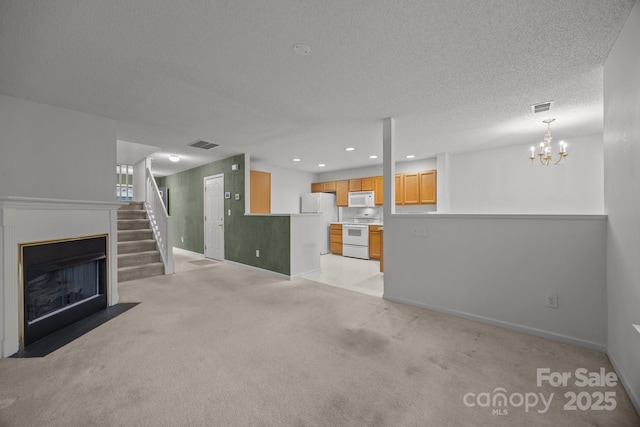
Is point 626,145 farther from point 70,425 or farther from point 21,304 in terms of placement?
point 21,304

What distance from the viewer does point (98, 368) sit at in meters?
1.99

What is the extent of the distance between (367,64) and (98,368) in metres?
3.21

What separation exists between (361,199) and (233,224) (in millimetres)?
3291

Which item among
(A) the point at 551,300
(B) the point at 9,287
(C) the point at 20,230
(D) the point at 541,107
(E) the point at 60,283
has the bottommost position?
(A) the point at 551,300

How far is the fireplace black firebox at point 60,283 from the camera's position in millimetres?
2375

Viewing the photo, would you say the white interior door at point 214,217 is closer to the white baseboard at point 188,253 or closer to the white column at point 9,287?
the white baseboard at point 188,253

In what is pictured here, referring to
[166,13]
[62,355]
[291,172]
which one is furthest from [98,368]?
[291,172]

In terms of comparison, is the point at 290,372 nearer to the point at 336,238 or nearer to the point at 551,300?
the point at 551,300

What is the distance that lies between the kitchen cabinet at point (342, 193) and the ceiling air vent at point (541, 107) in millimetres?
4590

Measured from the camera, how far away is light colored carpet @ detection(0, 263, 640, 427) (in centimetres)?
154

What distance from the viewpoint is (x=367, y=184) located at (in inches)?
276

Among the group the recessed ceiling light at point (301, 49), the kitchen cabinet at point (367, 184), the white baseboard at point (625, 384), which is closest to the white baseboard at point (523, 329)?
the white baseboard at point (625, 384)

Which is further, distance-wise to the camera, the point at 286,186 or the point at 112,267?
the point at 286,186

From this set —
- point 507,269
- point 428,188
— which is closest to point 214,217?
point 428,188
